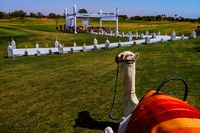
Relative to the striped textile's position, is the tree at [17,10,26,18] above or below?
above

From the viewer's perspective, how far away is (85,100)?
11305 millimetres

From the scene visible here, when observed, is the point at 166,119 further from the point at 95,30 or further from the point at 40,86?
the point at 95,30

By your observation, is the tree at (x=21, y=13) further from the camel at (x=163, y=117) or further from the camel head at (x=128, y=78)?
the camel at (x=163, y=117)

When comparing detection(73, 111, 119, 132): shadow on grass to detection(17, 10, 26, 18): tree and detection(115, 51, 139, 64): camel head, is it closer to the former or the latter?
detection(115, 51, 139, 64): camel head

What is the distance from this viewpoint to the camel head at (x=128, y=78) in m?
6.54

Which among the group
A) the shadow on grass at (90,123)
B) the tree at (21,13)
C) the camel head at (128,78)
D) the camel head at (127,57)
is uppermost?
the tree at (21,13)

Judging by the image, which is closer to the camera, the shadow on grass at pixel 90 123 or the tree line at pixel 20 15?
the shadow on grass at pixel 90 123

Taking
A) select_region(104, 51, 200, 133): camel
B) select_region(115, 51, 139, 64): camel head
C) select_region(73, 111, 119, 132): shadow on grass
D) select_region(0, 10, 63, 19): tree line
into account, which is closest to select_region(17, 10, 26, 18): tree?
select_region(0, 10, 63, 19): tree line

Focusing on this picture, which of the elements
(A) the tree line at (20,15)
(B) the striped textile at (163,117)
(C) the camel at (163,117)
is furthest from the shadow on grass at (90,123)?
(A) the tree line at (20,15)

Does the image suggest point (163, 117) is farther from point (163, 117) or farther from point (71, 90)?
point (71, 90)

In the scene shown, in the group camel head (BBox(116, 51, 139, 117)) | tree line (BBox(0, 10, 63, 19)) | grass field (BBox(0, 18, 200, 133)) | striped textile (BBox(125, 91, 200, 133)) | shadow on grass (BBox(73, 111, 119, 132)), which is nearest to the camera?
striped textile (BBox(125, 91, 200, 133))

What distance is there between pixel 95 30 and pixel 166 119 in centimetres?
5284

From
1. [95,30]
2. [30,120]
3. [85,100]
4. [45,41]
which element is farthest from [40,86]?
[95,30]

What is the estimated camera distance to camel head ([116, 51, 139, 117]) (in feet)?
21.5
